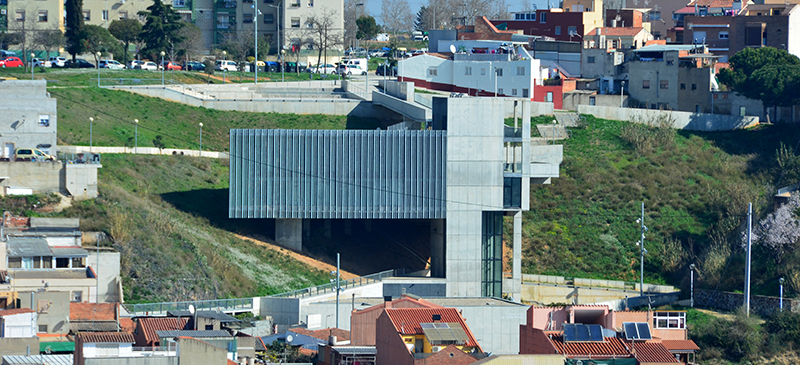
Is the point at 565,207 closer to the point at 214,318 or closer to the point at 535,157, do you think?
the point at 535,157

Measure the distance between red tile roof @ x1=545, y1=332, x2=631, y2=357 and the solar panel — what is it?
3.06 ft

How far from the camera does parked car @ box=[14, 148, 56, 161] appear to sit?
73062 millimetres

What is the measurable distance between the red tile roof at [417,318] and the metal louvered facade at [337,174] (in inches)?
1059

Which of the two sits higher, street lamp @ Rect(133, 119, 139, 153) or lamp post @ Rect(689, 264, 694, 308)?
street lamp @ Rect(133, 119, 139, 153)

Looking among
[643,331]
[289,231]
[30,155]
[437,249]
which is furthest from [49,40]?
[643,331]

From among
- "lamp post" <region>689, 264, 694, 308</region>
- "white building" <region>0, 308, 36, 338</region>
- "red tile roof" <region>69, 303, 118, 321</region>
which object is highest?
"white building" <region>0, 308, 36, 338</region>

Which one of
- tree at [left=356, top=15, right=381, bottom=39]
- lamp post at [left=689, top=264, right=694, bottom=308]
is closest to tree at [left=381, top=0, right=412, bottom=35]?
tree at [left=356, top=15, right=381, bottom=39]

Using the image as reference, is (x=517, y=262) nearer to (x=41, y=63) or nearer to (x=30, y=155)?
(x=30, y=155)

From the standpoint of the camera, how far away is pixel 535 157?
79812mm

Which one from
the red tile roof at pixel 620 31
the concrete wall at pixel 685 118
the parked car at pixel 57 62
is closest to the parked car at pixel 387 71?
the red tile roof at pixel 620 31

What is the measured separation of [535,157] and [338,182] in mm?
10990

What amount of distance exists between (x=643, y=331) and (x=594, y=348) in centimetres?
226

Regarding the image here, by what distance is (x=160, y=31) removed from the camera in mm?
109875

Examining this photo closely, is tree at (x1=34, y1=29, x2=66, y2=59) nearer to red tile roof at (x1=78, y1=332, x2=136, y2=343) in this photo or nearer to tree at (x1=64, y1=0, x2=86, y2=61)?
tree at (x1=64, y1=0, x2=86, y2=61)
